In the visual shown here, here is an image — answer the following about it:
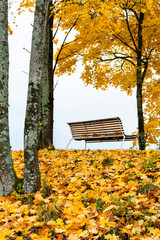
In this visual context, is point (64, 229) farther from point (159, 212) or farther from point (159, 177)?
point (159, 177)

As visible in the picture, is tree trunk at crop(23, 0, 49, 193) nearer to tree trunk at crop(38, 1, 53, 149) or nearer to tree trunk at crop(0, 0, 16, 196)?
tree trunk at crop(0, 0, 16, 196)

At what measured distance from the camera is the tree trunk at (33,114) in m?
4.32

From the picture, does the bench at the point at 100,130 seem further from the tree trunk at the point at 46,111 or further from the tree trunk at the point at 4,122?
the tree trunk at the point at 4,122

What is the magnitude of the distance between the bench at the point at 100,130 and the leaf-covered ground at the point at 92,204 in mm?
2224

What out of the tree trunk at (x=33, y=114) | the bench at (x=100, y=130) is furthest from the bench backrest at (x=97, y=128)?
the tree trunk at (x=33, y=114)

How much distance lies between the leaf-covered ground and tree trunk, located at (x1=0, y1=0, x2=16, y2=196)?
1.02ft

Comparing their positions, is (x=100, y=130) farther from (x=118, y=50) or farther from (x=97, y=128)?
(x=118, y=50)

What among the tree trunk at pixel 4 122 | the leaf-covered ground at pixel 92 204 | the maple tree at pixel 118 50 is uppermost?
→ the maple tree at pixel 118 50

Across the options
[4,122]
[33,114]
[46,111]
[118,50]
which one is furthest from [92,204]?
[118,50]

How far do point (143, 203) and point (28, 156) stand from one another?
2152 millimetres

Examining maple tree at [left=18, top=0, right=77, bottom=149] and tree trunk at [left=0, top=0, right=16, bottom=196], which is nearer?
tree trunk at [left=0, top=0, right=16, bottom=196]

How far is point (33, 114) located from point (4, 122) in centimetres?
57

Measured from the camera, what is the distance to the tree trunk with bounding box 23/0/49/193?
432cm

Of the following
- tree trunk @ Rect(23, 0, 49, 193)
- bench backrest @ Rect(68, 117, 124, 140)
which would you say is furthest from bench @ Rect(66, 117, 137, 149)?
tree trunk @ Rect(23, 0, 49, 193)
